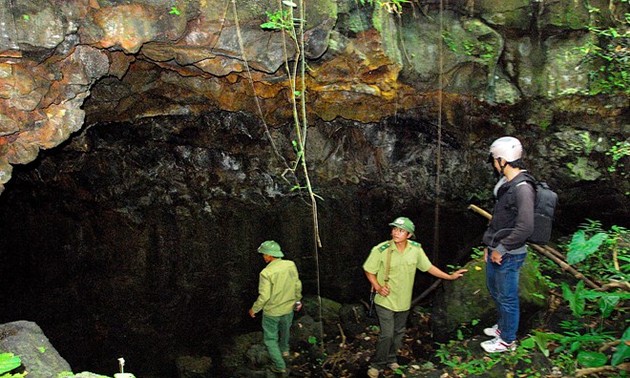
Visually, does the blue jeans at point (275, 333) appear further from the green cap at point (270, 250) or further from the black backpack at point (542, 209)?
the black backpack at point (542, 209)

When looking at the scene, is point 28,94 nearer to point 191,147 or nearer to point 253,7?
point 253,7

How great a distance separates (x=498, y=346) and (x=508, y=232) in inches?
57.1

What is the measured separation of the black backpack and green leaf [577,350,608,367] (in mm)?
1364

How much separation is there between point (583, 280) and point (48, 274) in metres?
9.87

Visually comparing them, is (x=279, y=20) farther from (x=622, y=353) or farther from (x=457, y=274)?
(x=622, y=353)

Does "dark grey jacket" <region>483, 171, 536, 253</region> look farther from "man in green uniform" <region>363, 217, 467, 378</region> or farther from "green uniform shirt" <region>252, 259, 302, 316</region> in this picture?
"green uniform shirt" <region>252, 259, 302, 316</region>

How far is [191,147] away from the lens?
11.7 meters

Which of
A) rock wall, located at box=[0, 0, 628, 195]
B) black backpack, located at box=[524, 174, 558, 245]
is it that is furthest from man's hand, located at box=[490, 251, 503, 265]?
rock wall, located at box=[0, 0, 628, 195]

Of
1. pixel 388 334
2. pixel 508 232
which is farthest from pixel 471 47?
pixel 388 334

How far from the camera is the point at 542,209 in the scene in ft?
15.8

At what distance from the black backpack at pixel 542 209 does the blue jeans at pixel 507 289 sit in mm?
303

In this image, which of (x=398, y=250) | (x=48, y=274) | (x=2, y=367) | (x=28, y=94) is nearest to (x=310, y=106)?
(x=398, y=250)

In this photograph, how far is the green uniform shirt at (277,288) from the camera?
6.48 meters

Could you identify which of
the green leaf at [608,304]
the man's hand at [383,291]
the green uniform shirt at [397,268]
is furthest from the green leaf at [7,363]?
the green leaf at [608,304]
